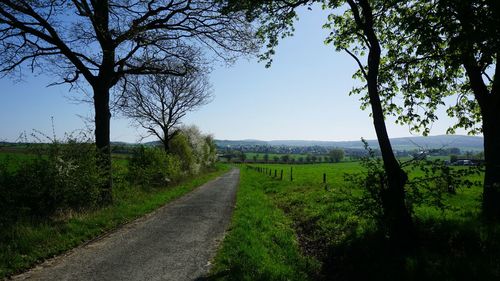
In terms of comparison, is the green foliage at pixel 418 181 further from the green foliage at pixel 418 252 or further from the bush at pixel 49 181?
the bush at pixel 49 181

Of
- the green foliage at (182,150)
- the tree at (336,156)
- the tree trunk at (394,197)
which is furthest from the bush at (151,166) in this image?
the tree at (336,156)

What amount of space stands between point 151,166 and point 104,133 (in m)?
10.1

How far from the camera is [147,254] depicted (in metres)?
8.20

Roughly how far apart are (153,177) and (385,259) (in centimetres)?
2035

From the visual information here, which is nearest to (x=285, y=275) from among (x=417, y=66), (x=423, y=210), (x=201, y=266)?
(x=201, y=266)

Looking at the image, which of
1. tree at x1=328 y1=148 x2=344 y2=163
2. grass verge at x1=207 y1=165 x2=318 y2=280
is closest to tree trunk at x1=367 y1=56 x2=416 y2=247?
grass verge at x1=207 y1=165 x2=318 y2=280

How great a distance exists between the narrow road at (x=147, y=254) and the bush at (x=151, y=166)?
9.82 meters

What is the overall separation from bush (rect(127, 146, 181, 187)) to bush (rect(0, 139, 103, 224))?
8567 millimetres

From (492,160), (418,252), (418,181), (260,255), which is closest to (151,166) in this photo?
(260,255)

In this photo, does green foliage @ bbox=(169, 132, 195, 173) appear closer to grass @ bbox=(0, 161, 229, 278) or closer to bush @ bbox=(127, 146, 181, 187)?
bush @ bbox=(127, 146, 181, 187)

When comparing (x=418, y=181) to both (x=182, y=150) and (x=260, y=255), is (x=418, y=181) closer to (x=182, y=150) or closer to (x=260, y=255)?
(x=260, y=255)

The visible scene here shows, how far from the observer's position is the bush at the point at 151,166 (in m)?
22.2

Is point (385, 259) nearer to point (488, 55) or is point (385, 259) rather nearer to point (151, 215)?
point (488, 55)

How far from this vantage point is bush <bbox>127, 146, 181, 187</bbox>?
22203mm
